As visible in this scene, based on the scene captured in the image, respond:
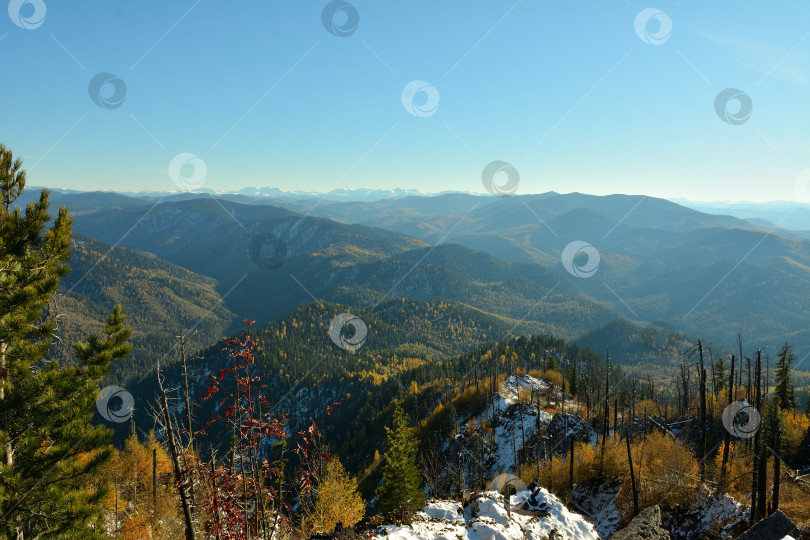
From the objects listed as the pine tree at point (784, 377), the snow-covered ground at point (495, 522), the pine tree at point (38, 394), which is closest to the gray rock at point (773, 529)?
the snow-covered ground at point (495, 522)

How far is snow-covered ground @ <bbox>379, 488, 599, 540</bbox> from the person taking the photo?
15431mm

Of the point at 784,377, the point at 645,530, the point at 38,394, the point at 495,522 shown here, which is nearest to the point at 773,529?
the point at 645,530

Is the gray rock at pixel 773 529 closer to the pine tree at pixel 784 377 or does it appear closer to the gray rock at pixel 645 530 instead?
the gray rock at pixel 645 530

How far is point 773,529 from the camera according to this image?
52.1 feet

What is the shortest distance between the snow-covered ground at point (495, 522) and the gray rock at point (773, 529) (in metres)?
6.83

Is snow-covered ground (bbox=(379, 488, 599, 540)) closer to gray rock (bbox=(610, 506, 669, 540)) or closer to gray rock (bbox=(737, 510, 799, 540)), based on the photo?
gray rock (bbox=(610, 506, 669, 540))

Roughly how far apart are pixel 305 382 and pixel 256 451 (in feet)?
670

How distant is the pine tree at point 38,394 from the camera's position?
1193cm

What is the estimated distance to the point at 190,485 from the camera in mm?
9320

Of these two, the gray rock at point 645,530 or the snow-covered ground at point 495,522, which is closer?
the snow-covered ground at point 495,522

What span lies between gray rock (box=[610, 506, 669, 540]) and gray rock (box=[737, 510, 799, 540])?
3.88 meters

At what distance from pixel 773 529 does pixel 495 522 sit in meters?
11.6

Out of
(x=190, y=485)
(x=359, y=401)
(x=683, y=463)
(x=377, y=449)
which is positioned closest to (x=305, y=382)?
(x=359, y=401)

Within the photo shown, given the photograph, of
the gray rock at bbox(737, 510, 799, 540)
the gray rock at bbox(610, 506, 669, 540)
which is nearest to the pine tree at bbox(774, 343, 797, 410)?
the gray rock at bbox(610, 506, 669, 540)
